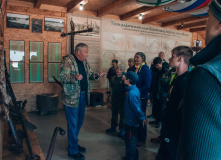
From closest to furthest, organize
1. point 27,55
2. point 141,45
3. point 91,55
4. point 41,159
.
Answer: point 41,159
point 27,55
point 91,55
point 141,45

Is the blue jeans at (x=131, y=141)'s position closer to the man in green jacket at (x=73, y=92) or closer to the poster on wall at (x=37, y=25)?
the man in green jacket at (x=73, y=92)

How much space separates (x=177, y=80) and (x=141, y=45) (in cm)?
640

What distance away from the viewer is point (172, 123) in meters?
2.04

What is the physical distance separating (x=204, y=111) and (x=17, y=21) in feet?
20.9

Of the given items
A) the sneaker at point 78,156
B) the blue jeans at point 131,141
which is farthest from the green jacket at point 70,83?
the blue jeans at point 131,141

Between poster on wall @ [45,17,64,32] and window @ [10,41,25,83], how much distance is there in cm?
97

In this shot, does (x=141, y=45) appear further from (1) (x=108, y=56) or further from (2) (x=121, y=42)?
(1) (x=108, y=56)

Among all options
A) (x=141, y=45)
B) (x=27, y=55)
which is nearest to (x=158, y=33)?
(x=141, y=45)

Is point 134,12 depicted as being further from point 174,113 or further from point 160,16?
point 174,113

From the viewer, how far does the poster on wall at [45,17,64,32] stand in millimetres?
6238

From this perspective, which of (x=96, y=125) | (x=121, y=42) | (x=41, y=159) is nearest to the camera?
(x=41, y=159)

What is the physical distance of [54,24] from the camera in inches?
249

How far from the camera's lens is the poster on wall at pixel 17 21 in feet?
18.6

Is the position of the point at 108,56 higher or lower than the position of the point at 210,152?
higher
